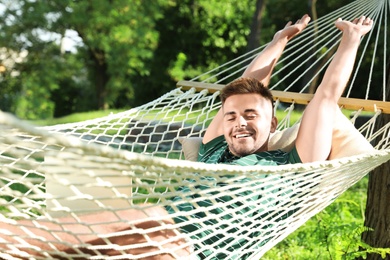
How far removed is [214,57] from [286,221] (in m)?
12.2

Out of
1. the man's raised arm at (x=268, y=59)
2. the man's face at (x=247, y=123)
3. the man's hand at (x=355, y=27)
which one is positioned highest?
the man's hand at (x=355, y=27)

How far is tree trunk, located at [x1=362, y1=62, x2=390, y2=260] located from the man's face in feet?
1.92

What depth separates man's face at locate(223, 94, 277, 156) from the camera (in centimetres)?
204

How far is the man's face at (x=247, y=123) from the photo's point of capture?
204cm

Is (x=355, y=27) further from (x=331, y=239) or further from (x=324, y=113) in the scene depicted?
(x=331, y=239)

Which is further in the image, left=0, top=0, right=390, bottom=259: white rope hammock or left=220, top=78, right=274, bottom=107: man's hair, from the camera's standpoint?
left=220, top=78, right=274, bottom=107: man's hair

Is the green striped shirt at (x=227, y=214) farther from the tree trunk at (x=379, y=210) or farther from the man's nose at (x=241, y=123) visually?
the tree trunk at (x=379, y=210)

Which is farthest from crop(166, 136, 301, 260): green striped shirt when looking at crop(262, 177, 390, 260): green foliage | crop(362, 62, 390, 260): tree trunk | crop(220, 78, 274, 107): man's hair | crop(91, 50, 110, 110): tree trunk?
crop(91, 50, 110, 110): tree trunk

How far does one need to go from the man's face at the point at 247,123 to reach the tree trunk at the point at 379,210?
0.59 meters

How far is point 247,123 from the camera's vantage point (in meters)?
2.04

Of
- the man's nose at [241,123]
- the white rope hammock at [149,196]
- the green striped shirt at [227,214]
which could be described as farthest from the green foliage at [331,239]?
the man's nose at [241,123]

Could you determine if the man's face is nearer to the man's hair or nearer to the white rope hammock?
the man's hair

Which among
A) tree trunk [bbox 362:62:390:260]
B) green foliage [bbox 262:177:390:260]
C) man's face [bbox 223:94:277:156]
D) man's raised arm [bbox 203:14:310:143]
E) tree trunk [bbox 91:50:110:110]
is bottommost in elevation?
green foliage [bbox 262:177:390:260]

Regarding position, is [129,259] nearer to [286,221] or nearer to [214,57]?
[286,221]
